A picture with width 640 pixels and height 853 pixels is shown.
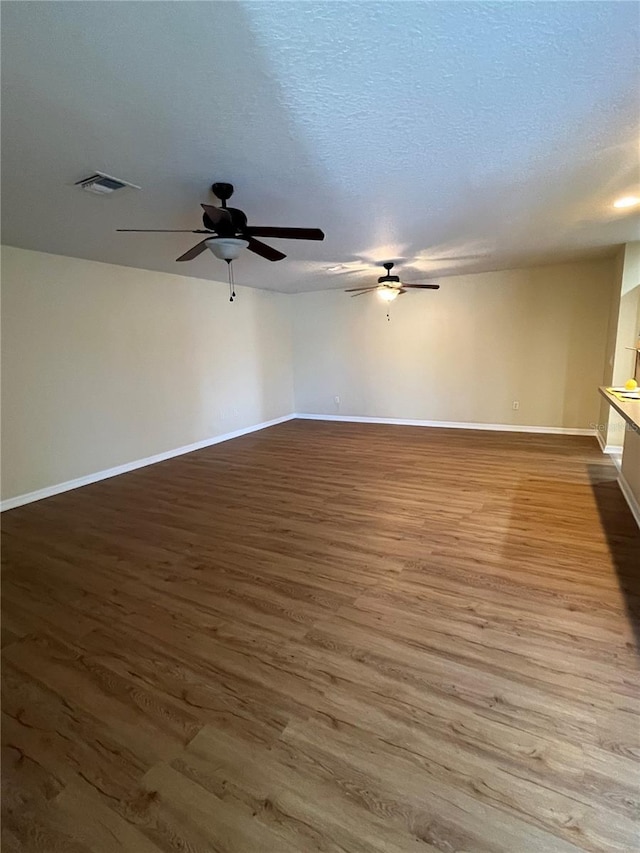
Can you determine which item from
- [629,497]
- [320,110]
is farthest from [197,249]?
[629,497]

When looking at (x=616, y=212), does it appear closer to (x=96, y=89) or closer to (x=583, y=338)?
(x=583, y=338)

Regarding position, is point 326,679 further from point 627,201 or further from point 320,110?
point 627,201

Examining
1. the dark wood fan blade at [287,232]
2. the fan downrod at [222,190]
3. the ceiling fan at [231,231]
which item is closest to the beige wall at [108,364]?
the ceiling fan at [231,231]

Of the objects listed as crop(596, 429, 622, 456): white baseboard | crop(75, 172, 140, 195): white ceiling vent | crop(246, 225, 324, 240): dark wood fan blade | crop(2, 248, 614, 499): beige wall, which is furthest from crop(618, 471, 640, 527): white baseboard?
crop(75, 172, 140, 195): white ceiling vent

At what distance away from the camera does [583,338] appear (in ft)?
19.0

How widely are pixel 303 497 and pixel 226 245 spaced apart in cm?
235

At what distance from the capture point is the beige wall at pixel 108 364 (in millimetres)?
4004

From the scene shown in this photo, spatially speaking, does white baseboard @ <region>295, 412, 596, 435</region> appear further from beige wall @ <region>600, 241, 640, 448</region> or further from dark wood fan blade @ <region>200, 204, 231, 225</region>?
dark wood fan blade @ <region>200, 204, 231, 225</region>

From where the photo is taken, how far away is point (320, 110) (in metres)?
1.87

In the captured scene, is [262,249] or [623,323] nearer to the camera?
[262,249]

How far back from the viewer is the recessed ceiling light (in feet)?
10.1

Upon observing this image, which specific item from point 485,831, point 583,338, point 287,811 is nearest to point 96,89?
point 287,811

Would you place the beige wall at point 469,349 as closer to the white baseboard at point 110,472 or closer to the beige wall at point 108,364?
the beige wall at point 108,364

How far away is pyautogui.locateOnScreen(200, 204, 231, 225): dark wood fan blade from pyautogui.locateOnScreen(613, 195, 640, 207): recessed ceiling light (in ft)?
9.65
